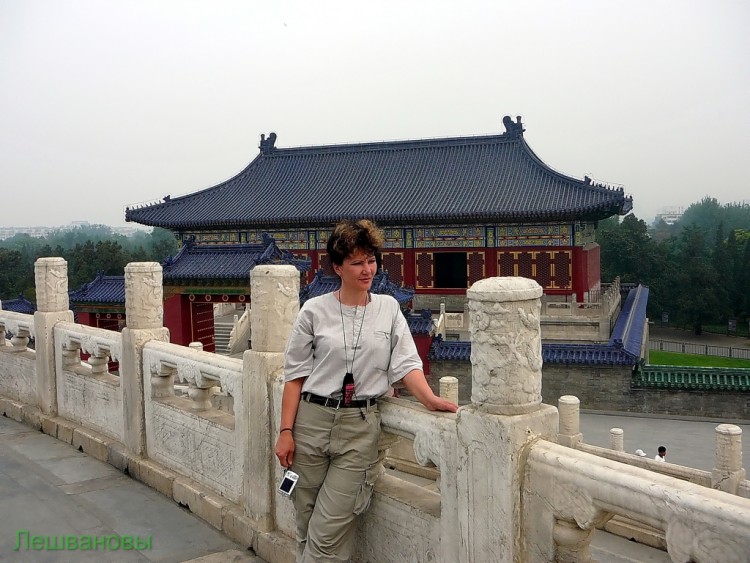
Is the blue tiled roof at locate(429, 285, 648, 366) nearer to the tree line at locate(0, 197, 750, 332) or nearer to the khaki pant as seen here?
the khaki pant

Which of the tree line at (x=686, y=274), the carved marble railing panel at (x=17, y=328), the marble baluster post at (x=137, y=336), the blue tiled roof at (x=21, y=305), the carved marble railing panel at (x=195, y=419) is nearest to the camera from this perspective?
the carved marble railing panel at (x=195, y=419)

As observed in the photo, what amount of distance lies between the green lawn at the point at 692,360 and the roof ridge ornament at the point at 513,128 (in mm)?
11694

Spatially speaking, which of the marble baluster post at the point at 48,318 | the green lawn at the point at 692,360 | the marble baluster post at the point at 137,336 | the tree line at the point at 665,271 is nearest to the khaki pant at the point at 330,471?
the marble baluster post at the point at 137,336

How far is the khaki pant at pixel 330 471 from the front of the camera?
2781 mm

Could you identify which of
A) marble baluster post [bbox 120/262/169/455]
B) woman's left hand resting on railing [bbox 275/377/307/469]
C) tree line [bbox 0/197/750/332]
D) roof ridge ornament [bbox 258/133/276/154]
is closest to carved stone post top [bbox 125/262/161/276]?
marble baluster post [bbox 120/262/169/455]

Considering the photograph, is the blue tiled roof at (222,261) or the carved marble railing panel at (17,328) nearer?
the carved marble railing panel at (17,328)

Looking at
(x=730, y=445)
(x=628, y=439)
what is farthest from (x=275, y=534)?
(x=628, y=439)

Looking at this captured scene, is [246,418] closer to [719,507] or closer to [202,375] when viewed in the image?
[202,375]

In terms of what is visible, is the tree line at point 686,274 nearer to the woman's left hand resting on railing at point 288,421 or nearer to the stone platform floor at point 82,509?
the stone platform floor at point 82,509

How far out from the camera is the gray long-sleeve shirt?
9.21 ft

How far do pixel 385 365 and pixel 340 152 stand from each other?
2755 centimetres

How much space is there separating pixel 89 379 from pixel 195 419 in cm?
183

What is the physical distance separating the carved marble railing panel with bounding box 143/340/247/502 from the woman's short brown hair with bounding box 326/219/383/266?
1422mm

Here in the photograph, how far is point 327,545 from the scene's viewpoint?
2.78 metres
